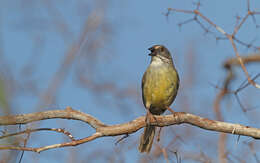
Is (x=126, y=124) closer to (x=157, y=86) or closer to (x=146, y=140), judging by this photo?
(x=146, y=140)

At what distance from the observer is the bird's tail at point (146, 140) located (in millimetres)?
4934

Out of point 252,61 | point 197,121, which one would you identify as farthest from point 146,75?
point 252,61

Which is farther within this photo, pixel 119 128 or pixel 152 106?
pixel 152 106

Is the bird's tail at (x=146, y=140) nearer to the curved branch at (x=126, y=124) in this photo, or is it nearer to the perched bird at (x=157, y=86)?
the perched bird at (x=157, y=86)

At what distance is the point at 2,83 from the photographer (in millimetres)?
1480

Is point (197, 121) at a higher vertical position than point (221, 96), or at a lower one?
lower

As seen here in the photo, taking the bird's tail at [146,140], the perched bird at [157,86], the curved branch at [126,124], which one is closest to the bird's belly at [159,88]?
the perched bird at [157,86]

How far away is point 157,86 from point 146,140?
772 mm

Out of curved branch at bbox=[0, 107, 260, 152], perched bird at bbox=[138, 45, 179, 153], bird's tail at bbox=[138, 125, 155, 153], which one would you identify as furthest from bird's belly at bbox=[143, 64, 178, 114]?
curved branch at bbox=[0, 107, 260, 152]

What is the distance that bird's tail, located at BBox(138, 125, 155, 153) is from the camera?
16.2ft

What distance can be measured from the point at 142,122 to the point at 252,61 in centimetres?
643

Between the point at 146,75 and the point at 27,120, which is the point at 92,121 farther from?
the point at 146,75

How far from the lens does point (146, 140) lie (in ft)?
16.5

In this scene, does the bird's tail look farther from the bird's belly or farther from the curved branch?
the curved branch
